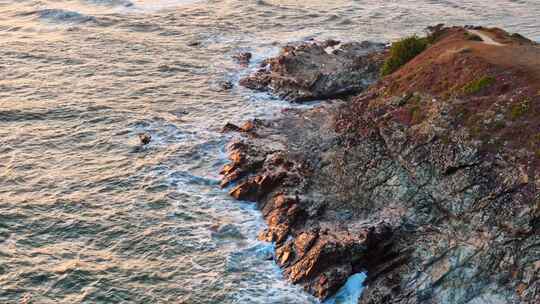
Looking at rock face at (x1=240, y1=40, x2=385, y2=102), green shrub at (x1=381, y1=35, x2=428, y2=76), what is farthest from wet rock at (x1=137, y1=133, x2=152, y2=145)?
green shrub at (x1=381, y1=35, x2=428, y2=76)

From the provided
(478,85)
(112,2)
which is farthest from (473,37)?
(112,2)

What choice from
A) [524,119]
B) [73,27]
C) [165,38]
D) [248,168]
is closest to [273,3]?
[165,38]

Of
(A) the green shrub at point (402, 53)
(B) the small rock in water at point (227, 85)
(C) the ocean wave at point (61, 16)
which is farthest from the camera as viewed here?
(C) the ocean wave at point (61, 16)

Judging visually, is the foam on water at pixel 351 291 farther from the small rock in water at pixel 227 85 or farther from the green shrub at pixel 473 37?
the small rock in water at pixel 227 85

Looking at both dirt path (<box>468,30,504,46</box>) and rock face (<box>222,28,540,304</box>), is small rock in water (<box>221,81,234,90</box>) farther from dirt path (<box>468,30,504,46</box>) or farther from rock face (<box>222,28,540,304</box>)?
dirt path (<box>468,30,504,46</box>)

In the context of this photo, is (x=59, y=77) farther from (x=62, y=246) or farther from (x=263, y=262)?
(x=263, y=262)

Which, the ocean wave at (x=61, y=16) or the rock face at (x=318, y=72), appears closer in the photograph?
the rock face at (x=318, y=72)

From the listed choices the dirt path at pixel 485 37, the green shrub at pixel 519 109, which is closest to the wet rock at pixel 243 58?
the dirt path at pixel 485 37
